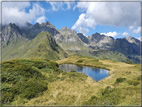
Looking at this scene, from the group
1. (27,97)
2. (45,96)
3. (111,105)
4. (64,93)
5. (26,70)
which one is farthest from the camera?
(26,70)

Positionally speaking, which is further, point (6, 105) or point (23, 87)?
point (23, 87)

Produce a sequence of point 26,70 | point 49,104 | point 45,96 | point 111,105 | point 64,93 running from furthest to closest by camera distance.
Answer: point 26,70 < point 64,93 < point 45,96 < point 49,104 < point 111,105

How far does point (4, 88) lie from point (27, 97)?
4.56 m

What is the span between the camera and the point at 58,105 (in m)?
15.9

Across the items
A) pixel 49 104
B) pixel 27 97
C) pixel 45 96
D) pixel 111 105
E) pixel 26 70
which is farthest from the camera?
pixel 26 70

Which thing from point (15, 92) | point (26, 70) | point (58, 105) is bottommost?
point (58, 105)

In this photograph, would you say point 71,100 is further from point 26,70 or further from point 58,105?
point 26,70

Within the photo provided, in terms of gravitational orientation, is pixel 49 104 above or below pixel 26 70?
below

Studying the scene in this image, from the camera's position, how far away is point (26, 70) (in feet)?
86.0

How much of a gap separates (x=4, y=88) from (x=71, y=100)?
12.0 meters

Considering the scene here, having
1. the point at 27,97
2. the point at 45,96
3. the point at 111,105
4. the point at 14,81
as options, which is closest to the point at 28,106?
the point at 27,97

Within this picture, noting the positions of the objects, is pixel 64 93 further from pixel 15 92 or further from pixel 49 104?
pixel 15 92

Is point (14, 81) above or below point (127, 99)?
above

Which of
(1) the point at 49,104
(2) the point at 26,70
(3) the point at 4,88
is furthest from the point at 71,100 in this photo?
(2) the point at 26,70
